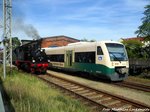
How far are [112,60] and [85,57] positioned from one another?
337 centimetres

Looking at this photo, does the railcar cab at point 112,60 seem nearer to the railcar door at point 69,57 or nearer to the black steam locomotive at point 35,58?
the railcar door at point 69,57

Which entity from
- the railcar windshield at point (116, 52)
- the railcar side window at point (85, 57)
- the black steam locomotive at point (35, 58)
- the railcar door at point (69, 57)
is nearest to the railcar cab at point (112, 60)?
the railcar windshield at point (116, 52)

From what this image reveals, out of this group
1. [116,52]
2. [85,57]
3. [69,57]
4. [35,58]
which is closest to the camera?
[116,52]

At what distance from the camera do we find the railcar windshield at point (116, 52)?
1914cm

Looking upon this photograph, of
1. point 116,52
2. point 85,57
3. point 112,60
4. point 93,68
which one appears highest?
point 116,52

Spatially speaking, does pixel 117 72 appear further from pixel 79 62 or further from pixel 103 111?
pixel 103 111

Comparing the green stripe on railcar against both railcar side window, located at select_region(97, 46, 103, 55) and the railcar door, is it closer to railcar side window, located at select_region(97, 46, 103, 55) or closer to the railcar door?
railcar side window, located at select_region(97, 46, 103, 55)

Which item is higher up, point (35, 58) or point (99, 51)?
point (99, 51)

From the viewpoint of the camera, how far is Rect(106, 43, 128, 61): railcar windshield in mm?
19141

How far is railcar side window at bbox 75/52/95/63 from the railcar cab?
905 mm

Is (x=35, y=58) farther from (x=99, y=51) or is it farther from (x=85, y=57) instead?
(x=99, y=51)

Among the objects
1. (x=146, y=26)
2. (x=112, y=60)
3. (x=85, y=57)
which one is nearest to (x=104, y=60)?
(x=112, y=60)

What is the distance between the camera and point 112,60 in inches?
748

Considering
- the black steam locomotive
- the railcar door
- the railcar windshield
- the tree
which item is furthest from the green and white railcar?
the tree
